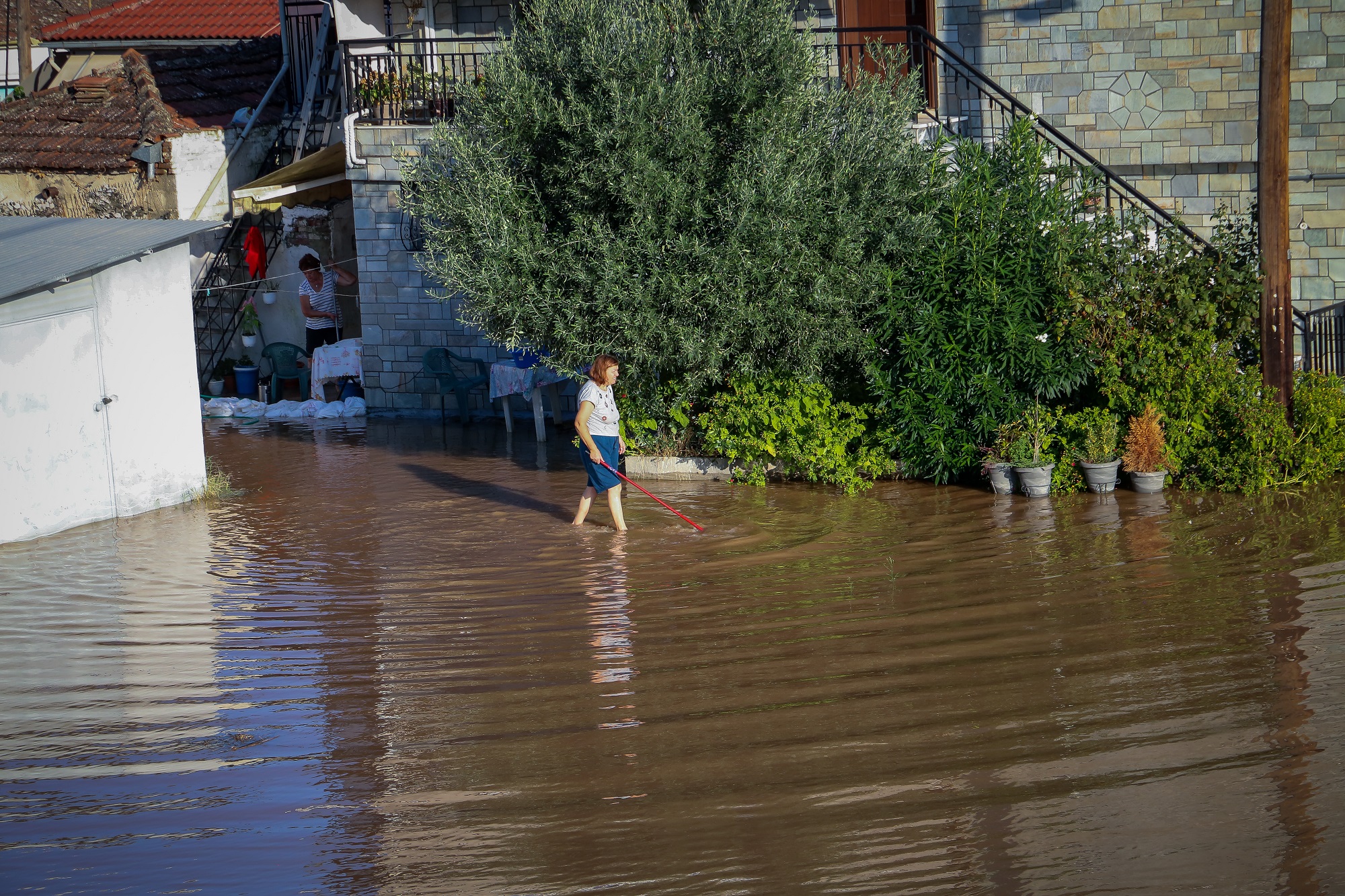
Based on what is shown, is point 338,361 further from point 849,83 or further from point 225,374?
point 849,83

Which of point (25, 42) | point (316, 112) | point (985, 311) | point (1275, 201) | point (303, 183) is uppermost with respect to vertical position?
point (25, 42)

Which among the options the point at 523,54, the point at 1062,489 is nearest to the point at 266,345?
the point at 523,54

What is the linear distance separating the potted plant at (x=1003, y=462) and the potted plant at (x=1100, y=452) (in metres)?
0.60

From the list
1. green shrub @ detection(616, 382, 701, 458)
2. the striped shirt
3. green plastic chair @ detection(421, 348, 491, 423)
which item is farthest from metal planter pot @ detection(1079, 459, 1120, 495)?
the striped shirt

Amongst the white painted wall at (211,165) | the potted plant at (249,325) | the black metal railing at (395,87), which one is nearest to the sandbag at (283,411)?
the potted plant at (249,325)

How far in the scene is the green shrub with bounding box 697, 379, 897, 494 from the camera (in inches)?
473

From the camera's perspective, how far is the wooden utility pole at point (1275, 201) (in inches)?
429

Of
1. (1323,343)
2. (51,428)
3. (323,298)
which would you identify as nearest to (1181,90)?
(1323,343)

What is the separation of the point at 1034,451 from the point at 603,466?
3865 mm

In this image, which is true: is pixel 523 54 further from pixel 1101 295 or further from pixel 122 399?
pixel 1101 295

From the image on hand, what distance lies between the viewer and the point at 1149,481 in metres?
11.1

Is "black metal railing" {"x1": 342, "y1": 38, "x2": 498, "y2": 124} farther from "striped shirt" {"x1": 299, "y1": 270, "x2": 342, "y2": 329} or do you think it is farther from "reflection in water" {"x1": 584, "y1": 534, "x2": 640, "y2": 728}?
"reflection in water" {"x1": 584, "y1": 534, "x2": 640, "y2": 728}

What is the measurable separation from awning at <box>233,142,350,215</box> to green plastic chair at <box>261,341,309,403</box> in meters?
2.24

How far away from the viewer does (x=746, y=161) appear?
11.1 m
